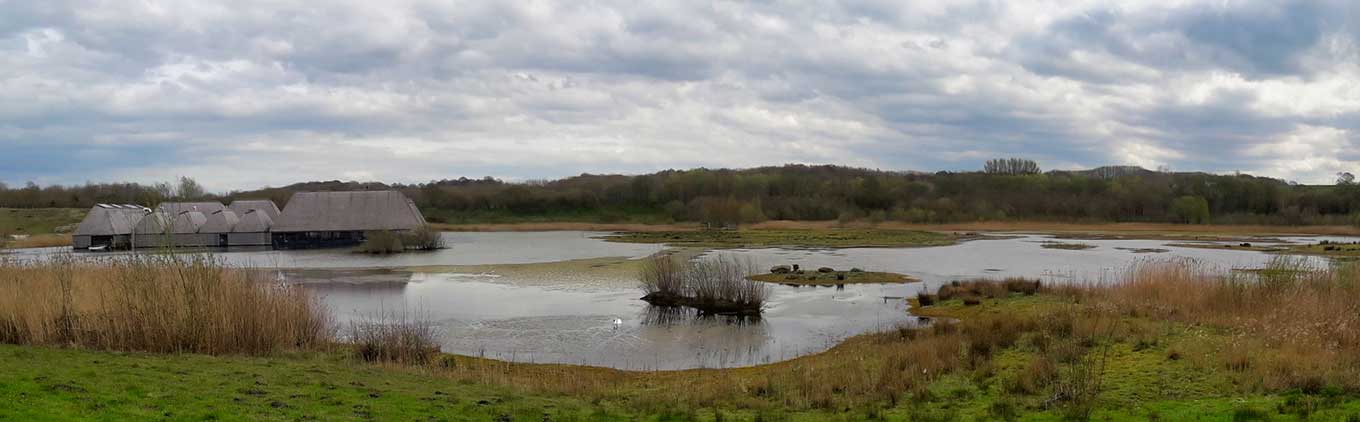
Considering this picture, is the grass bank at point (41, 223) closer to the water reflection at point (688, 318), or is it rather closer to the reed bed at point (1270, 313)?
the water reflection at point (688, 318)

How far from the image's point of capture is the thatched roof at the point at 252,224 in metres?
62.6

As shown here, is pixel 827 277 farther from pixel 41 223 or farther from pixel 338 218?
pixel 41 223

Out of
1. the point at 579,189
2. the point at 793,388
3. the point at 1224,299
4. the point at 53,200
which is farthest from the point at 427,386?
the point at 579,189

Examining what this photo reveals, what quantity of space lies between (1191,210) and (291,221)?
83298 mm

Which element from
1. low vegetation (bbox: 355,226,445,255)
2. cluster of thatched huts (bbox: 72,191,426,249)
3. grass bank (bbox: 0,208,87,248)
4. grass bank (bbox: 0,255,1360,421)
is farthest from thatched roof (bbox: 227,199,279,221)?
grass bank (bbox: 0,255,1360,421)

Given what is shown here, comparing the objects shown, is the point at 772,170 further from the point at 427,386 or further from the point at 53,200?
the point at 427,386

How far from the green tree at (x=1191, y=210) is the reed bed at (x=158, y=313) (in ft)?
306

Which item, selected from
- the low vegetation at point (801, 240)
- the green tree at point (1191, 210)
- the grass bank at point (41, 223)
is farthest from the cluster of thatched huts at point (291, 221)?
the green tree at point (1191, 210)

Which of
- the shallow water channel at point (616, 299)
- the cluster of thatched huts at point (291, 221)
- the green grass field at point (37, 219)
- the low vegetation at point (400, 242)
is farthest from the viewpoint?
the green grass field at point (37, 219)

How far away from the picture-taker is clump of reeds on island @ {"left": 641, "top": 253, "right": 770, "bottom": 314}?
22359 millimetres

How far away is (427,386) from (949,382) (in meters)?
6.07

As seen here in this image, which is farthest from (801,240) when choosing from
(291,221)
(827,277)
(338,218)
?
(291,221)

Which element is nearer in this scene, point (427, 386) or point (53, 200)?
point (427, 386)

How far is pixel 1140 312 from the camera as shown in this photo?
15.6 metres
